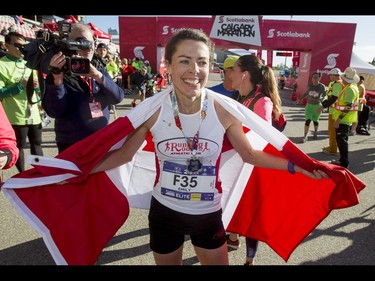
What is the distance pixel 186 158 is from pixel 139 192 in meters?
0.76

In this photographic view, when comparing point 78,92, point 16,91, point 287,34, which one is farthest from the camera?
point 287,34

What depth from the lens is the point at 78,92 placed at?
252cm

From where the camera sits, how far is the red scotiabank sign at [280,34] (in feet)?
54.3

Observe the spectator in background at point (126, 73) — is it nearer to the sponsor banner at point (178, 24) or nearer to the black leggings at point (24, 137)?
the sponsor banner at point (178, 24)

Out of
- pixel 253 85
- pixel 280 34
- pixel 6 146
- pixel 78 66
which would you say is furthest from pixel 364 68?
pixel 6 146

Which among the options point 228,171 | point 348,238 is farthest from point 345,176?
point 348,238

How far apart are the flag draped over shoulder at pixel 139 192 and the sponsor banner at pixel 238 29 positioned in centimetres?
1554

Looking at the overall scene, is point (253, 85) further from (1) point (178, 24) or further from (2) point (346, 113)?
(1) point (178, 24)

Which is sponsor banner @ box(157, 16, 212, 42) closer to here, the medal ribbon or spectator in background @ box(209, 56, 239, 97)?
spectator in background @ box(209, 56, 239, 97)

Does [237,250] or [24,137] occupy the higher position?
[24,137]

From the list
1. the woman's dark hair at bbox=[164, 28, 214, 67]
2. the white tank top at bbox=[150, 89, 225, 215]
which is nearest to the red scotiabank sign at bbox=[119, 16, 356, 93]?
the woman's dark hair at bbox=[164, 28, 214, 67]

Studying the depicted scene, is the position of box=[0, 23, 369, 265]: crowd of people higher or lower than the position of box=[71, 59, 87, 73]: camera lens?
lower

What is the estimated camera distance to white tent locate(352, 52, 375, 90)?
56.4ft

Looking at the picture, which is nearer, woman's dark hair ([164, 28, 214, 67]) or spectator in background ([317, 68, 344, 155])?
woman's dark hair ([164, 28, 214, 67])
